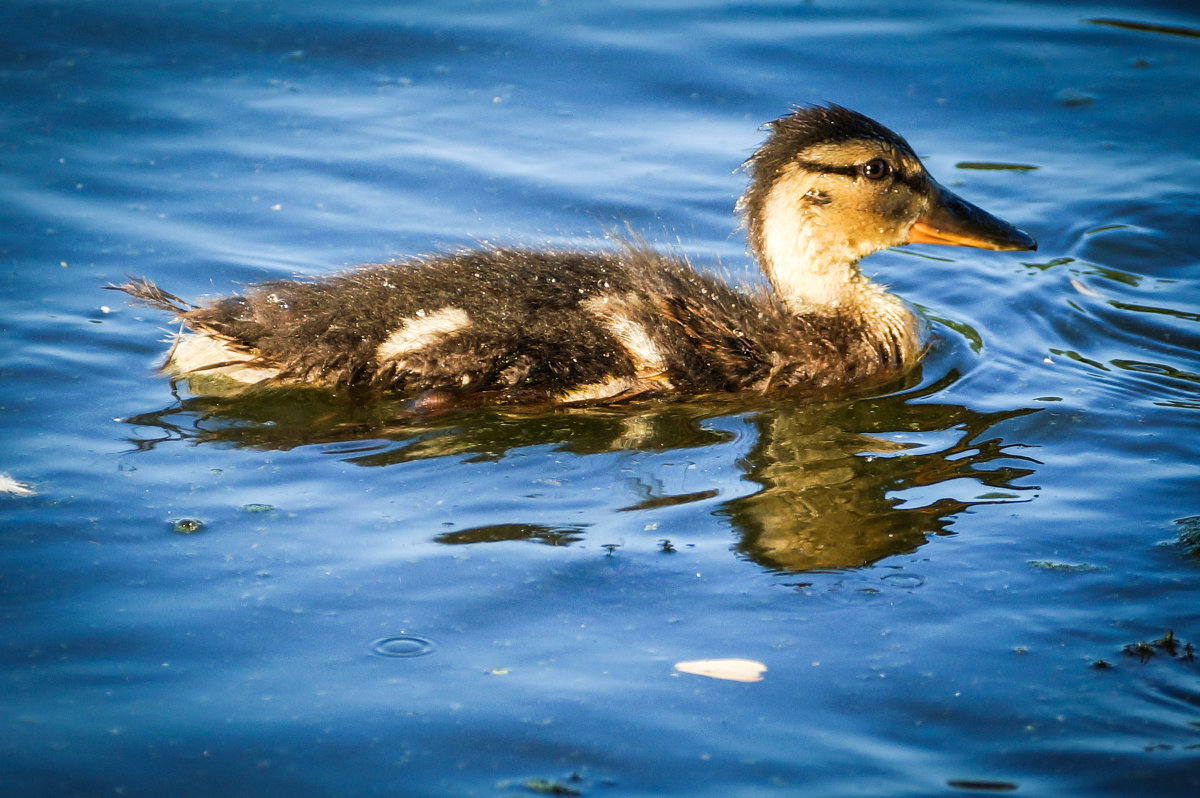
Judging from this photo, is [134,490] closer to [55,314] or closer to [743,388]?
[55,314]

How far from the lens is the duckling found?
185 inches

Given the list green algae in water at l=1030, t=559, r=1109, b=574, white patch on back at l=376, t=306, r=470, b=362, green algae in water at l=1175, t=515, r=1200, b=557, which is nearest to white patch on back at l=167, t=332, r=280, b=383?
white patch on back at l=376, t=306, r=470, b=362

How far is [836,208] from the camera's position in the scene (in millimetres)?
5305

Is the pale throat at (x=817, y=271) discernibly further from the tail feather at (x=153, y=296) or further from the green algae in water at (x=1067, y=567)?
the tail feather at (x=153, y=296)

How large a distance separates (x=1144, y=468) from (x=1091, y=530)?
21.5 inches

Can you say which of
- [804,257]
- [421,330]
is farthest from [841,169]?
[421,330]

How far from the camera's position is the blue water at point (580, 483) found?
311 centimetres

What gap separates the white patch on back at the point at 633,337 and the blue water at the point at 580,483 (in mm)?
174

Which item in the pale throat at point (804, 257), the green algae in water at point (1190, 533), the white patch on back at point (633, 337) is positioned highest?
the pale throat at point (804, 257)

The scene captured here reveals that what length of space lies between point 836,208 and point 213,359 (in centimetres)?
250

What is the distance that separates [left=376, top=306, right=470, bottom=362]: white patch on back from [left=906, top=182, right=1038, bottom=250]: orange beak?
2.00m

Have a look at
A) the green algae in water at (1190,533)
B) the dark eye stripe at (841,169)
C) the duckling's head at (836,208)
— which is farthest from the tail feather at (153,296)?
the green algae in water at (1190,533)

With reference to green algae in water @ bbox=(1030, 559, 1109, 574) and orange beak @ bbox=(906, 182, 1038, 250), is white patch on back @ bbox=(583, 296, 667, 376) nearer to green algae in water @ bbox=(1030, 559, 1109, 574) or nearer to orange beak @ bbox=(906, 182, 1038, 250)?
orange beak @ bbox=(906, 182, 1038, 250)

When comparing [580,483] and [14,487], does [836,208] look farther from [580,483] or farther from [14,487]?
[14,487]
